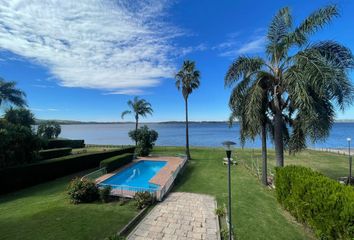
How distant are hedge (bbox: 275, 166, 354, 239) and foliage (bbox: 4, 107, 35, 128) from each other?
108 feet

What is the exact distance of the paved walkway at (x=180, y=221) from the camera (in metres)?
7.55

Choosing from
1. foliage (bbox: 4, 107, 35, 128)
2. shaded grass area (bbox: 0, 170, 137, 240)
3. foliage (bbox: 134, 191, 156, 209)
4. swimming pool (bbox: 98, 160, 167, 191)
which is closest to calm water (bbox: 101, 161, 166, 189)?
swimming pool (bbox: 98, 160, 167, 191)

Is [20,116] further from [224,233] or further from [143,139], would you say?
[224,233]

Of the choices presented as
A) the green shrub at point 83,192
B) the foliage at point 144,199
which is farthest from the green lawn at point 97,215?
the green shrub at point 83,192

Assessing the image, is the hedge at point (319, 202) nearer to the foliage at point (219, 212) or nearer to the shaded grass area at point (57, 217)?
the foliage at point (219, 212)

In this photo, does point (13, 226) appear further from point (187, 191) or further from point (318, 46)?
point (318, 46)

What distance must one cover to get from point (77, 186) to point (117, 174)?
23.9ft

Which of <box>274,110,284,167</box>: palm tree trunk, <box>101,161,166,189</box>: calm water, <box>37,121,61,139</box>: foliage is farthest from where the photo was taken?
<box>37,121,61,139</box>: foliage

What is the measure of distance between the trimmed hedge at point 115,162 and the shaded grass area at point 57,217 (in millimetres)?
5916

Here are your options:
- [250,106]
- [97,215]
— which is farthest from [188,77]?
[97,215]

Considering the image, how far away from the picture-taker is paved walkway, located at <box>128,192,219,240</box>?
7.55 m

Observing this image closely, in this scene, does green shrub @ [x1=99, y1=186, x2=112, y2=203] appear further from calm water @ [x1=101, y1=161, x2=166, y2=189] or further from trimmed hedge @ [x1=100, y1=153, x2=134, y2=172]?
trimmed hedge @ [x1=100, y1=153, x2=134, y2=172]

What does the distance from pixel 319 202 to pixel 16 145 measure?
18.3 metres

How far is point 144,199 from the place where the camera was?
1040 cm
